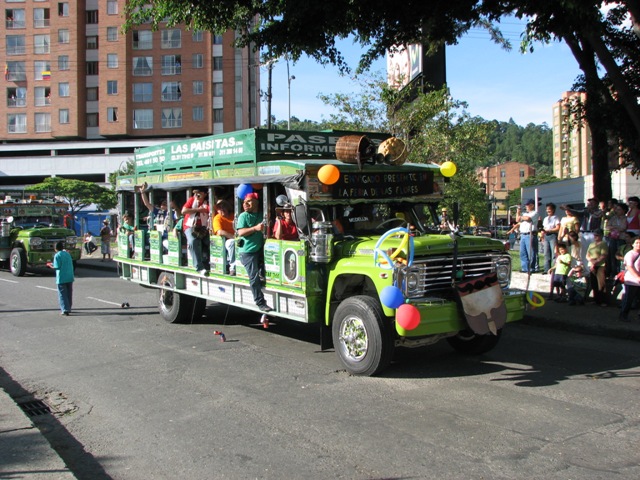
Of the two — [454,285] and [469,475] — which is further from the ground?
[454,285]

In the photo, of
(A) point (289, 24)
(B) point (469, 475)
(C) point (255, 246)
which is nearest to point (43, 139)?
(A) point (289, 24)

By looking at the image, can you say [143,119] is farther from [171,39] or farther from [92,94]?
[171,39]

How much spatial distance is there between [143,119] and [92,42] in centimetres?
943

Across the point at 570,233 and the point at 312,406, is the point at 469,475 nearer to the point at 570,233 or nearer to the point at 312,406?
the point at 312,406

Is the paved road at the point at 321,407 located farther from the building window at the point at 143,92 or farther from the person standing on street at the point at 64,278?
the building window at the point at 143,92

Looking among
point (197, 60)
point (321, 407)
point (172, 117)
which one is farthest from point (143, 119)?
point (321, 407)

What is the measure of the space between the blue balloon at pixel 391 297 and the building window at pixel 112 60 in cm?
6244

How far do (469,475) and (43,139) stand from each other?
69.3 m

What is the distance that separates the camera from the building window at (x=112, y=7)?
6175cm

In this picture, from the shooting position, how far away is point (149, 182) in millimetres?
11625

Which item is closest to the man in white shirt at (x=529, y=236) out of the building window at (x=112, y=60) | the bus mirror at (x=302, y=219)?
the bus mirror at (x=302, y=219)

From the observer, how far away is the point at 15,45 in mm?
63938

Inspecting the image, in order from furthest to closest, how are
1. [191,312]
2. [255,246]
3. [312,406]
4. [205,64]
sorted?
[205,64] → [191,312] → [255,246] → [312,406]

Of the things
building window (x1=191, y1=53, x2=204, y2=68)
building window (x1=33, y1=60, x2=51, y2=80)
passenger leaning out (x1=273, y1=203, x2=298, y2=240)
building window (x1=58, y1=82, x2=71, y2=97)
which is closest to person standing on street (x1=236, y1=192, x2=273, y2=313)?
passenger leaning out (x1=273, y1=203, x2=298, y2=240)
